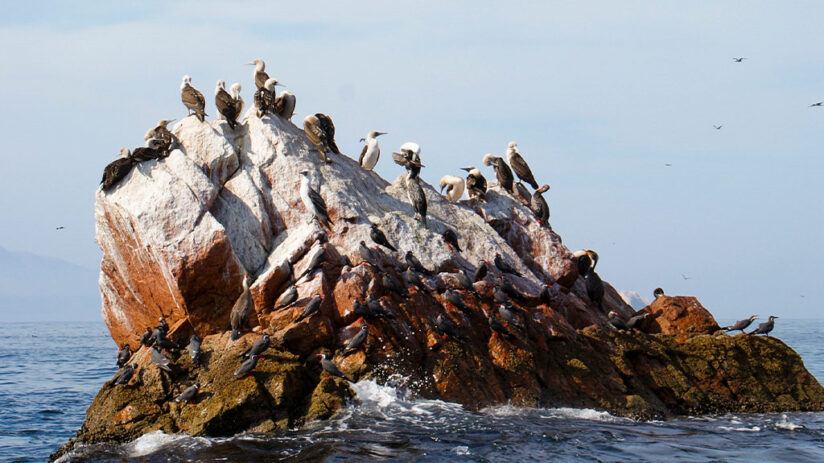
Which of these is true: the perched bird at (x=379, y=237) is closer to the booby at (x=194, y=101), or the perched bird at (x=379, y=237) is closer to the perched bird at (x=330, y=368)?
the perched bird at (x=330, y=368)

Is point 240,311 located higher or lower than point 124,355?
higher

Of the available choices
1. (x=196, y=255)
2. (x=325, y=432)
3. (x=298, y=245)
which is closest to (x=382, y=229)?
(x=298, y=245)

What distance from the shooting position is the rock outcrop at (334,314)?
1387cm

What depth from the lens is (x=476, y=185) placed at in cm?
2117

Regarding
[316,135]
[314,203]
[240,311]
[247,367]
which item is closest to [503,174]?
[316,135]

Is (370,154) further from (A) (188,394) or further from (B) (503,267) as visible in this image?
(A) (188,394)

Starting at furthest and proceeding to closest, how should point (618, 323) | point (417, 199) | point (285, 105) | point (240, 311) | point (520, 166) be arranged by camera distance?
point (520, 166), point (285, 105), point (417, 199), point (618, 323), point (240, 311)

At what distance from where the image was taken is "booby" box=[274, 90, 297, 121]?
2014 centimetres

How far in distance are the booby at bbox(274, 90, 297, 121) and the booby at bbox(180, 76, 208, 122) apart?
1.83m

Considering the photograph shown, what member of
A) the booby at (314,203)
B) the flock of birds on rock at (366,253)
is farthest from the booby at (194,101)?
the booby at (314,203)

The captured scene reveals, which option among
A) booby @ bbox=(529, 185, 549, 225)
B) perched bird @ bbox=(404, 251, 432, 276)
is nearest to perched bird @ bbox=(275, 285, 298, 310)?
perched bird @ bbox=(404, 251, 432, 276)

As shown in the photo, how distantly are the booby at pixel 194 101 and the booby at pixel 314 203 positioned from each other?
3697mm

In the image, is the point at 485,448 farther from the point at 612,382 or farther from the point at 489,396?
the point at 612,382

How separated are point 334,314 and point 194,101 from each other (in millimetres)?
7361
